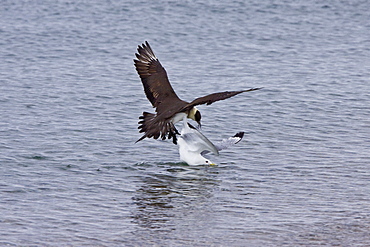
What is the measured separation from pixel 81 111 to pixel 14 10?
9.55 meters

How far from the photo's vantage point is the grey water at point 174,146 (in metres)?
6.66

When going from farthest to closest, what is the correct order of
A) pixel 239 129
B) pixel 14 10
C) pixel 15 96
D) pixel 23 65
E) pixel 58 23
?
pixel 14 10
pixel 58 23
pixel 23 65
pixel 15 96
pixel 239 129

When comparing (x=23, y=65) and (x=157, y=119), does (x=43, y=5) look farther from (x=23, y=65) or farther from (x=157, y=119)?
(x=157, y=119)

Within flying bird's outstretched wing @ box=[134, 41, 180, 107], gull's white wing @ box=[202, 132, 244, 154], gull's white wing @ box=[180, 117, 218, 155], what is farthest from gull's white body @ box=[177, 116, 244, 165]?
flying bird's outstretched wing @ box=[134, 41, 180, 107]

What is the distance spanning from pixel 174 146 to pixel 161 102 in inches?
32.8

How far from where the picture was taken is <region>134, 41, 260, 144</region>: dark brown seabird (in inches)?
320

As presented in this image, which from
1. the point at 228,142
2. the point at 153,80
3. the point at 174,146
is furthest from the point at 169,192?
the point at 153,80

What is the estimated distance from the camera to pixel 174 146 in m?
9.70

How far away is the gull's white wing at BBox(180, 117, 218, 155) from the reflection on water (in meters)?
0.24

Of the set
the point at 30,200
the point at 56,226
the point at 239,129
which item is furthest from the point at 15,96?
the point at 56,226

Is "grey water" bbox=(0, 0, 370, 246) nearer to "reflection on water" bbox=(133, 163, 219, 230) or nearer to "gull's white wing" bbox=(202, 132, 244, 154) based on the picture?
"reflection on water" bbox=(133, 163, 219, 230)

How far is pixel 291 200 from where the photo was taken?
7473 mm

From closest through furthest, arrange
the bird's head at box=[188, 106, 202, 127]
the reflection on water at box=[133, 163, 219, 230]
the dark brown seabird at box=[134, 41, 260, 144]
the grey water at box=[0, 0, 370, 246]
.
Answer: the grey water at box=[0, 0, 370, 246], the reflection on water at box=[133, 163, 219, 230], the dark brown seabird at box=[134, 41, 260, 144], the bird's head at box=[188, 106, 202, 127]

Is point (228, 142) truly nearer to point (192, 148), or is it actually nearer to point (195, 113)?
point (195, 113)
